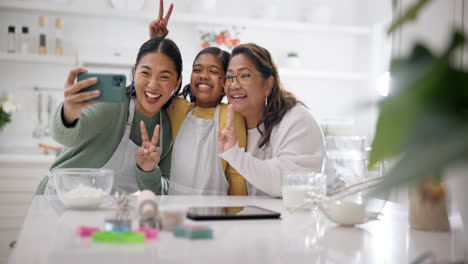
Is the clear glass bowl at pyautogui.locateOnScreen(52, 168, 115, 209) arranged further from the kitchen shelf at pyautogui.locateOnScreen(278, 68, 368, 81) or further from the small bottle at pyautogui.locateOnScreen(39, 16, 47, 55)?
the kitchen shelf at pyautogui.locateOnScreen(278, 68, 368, 81)

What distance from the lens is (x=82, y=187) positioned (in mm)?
1297

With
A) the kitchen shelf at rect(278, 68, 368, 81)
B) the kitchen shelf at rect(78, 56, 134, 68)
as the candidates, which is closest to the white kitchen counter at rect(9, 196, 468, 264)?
the kitchen shelf at rect(78, 56, 134, 68)

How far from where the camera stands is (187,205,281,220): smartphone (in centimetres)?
115

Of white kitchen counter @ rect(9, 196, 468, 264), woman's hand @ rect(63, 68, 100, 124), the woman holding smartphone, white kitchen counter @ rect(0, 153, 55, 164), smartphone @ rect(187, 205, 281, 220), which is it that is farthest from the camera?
white kitchen counter @ rect(0, 153, 55, 164)

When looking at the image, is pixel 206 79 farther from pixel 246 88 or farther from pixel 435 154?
pixel 435 154

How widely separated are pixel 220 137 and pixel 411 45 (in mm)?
1453

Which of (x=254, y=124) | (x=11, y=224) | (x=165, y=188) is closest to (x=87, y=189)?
(x=165, y=188)

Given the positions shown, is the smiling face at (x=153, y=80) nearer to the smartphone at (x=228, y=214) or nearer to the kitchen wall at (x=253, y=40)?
the smartphone at (x=228, y=214)

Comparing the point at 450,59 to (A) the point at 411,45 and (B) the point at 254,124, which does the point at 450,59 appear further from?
(B) the point at 254,124

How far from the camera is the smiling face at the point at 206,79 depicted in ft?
7.07

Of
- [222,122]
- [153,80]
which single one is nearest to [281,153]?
[222,122]

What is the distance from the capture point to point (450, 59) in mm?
306

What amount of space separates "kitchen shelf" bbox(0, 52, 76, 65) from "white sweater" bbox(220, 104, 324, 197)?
2499 mm

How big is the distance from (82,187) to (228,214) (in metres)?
0.41
